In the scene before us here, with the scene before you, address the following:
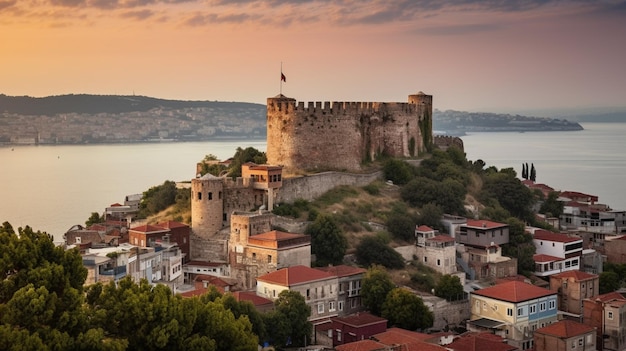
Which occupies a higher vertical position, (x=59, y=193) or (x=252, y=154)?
(x=252, y=154)

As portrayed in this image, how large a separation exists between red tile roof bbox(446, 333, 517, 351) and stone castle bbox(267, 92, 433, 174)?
11.2 m

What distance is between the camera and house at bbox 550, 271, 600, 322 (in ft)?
84.8

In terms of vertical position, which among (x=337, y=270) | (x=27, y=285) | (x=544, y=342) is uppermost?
(x=27, y=285)

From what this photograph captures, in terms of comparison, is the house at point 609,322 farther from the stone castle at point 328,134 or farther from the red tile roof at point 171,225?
the red tile roof at point 171,225

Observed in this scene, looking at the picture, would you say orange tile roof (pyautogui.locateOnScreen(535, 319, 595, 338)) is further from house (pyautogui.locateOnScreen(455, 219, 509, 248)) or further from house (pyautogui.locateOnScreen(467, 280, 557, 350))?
house (pyautogui.locateOnScreen(455, 219, 509, 248))

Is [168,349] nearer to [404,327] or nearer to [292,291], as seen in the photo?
[292,291]

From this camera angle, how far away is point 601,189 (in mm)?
63625

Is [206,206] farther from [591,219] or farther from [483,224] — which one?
[591,219]

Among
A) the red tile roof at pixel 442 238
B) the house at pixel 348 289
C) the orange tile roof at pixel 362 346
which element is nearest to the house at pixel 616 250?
the red tile roof at pixel 442 238

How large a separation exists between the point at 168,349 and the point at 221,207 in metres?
11.5

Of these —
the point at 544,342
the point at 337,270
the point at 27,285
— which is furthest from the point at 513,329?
the point at 27,285

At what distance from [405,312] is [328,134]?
10.3 metres

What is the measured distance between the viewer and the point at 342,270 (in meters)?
23.9

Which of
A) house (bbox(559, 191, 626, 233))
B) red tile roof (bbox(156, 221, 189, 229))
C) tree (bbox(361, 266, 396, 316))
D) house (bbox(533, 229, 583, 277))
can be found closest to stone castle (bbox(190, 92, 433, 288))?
red tile roof (bbox(156, 221, 189, 229))
